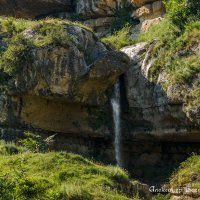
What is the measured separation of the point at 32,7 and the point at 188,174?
20.9 metres

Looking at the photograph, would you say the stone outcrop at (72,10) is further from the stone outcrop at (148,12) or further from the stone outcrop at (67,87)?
the stone outcrop at (67,87)

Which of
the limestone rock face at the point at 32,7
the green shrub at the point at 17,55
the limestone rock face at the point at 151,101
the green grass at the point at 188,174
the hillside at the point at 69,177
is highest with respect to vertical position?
the limestone rock face at the point at 32,7

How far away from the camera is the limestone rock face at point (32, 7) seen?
34750 millimetres

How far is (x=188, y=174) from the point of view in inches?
790

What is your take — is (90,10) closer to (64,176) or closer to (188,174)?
(188,174)

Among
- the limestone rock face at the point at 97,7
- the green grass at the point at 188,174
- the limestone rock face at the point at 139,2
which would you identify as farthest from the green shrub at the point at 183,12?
the limestone rock face at the point at 97,7

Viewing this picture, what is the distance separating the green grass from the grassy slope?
5806mm

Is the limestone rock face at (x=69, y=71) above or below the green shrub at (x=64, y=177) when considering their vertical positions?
above

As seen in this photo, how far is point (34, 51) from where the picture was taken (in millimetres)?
21047

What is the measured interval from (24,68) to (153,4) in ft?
46.5

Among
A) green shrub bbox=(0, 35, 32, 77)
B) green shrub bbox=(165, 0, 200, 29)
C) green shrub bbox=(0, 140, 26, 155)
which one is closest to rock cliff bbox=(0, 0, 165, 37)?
green shrub bbox=(165, 0, 200, 29)

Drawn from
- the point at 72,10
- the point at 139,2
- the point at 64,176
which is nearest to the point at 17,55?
the point at 64,176

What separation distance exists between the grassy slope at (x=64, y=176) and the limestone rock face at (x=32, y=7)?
67.2 ft

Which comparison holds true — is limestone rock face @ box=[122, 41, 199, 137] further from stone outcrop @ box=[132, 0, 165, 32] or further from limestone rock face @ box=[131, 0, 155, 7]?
limestone rock face @ box=[131, 0, 155, 7]
